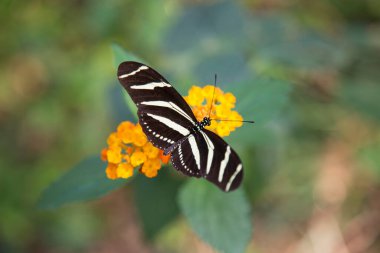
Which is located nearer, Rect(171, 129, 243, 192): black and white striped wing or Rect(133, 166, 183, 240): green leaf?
Rect(171, 129, 243, 192): black and white striped wing

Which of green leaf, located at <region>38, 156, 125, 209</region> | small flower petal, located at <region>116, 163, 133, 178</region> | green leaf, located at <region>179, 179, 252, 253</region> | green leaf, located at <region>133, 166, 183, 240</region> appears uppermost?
small flower petal, located at <region>116, 163, 133, 178</region>

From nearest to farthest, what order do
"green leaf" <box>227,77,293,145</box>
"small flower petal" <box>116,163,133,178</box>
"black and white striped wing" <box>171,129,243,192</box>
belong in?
"black and white striped wing" <box>171,129,243,192</box> → "small flower petal" <box>116,163,133,178</box> → "green leaf" <box>227,77,293,145</box>

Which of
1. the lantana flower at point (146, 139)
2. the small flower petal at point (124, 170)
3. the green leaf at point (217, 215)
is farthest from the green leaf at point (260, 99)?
the small flower petal at point (124, 170)

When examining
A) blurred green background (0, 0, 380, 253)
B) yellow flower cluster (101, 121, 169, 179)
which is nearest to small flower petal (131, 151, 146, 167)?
yellow flower cluster (101, 121, 169, 179)

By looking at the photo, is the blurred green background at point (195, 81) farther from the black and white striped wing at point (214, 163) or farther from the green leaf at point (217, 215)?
the black and white striped wing at point (214, 163)

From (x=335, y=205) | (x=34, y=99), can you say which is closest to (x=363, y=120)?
(x=335, y=205)

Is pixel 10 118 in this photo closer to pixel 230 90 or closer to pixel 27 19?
pixel 27 19

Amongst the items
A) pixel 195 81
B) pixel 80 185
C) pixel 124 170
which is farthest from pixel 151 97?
pixel 195 81

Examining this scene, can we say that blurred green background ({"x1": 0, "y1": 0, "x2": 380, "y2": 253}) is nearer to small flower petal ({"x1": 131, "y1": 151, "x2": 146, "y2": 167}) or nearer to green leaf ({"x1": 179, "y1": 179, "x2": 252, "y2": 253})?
green leaf ({"x1": 179, "y1": 179, "x2": 252, "y2": 253})
